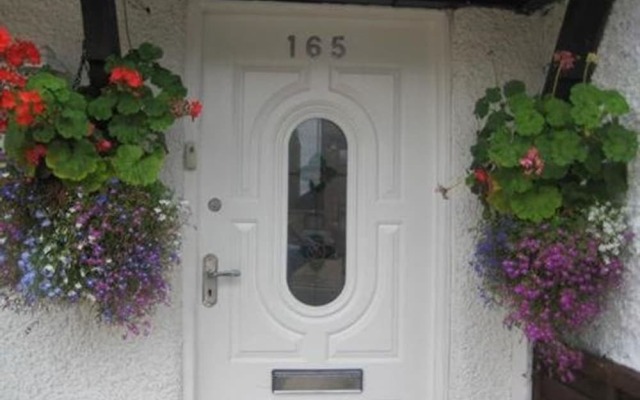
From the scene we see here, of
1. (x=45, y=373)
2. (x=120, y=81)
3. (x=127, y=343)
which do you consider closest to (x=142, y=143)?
(x=120, y=81)

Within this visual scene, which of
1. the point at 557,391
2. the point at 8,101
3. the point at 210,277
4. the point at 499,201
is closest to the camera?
the point at 8,101

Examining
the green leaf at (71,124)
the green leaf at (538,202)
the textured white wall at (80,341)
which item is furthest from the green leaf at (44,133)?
the green leaf at (538,202)

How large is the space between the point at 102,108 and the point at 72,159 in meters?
0.23

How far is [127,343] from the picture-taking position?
10.7ft

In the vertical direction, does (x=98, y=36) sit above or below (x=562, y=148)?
above

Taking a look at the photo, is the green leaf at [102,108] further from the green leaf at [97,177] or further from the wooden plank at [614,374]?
the wooden plank at [614,374]

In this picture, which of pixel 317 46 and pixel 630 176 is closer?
pixel 630 176

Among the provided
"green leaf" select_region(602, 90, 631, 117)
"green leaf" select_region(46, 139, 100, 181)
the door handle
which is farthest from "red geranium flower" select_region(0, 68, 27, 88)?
"green leaf" select_region(602, 90, 631, 117)

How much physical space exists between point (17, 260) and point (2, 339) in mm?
576

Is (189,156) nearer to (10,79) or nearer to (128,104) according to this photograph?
(128,104)

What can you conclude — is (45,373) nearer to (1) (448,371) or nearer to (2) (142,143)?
(2) (142,143)

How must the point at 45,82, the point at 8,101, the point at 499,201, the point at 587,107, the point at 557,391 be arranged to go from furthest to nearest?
the point at 557,391
the point at 499,201
the point at 587,107
the point at 45,82
the point at 8,101

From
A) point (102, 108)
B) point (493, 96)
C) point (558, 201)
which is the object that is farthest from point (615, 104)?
point (102, 108)

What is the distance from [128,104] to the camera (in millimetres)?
2775
